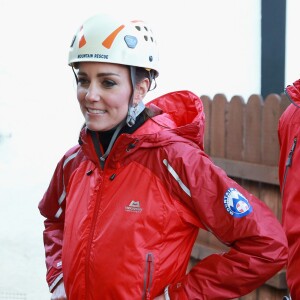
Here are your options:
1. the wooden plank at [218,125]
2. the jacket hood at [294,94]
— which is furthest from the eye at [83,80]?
the wooden plank at [218,125]

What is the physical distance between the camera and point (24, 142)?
17.8ft

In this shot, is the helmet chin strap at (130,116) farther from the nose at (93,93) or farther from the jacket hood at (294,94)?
the jacket hood at (294,94)

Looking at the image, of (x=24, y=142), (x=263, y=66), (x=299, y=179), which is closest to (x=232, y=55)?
(x=263, y=66)

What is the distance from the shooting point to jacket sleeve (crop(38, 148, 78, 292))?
348 cm

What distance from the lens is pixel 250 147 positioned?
223 inches

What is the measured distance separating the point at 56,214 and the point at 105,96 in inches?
32.0

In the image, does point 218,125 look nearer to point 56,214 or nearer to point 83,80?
point 56,214

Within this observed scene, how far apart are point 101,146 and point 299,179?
0.86 meters

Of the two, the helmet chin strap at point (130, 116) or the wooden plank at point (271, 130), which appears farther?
the wooden plank at point (271, 130)

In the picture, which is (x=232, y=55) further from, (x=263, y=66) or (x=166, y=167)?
(x=166, y=167)

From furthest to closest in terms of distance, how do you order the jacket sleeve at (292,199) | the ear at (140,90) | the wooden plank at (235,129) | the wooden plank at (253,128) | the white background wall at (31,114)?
the wooden plank at (235,129), the wooden plank at (253,128), the white background wall at (31,114), the jacket sleeve at (292,199), the ear at (140,90)

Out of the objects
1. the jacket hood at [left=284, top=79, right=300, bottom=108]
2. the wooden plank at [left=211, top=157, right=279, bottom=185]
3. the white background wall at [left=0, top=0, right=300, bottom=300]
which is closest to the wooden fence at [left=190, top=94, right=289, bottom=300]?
the wooden plank at [left=211, top=157, right=279, bottom=185]

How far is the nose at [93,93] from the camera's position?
3061mm

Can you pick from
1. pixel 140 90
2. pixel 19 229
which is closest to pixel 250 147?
pixel 19 229
